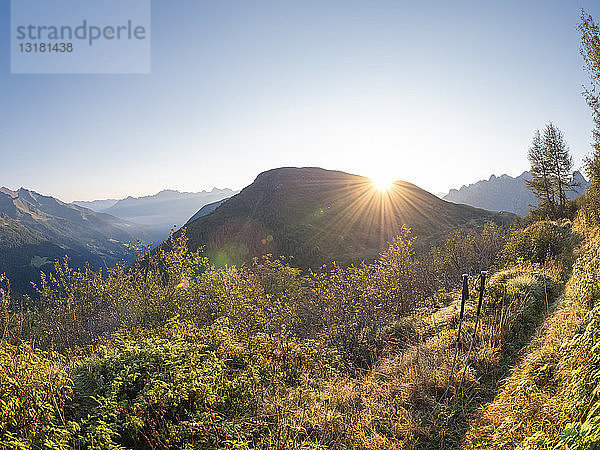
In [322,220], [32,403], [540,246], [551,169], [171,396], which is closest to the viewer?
[32,403]

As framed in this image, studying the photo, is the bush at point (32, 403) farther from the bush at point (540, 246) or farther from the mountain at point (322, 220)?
the mountain at point (322, 220)

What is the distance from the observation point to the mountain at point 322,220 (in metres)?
58.0

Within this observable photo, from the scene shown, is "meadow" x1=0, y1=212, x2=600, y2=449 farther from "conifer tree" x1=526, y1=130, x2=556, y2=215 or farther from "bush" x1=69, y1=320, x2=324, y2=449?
"conifer tree" x1=526, y1=130, x2=556, y2=215

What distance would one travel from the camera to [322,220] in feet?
226

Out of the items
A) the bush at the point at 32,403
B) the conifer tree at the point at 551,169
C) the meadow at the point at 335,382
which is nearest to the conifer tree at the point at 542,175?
the conifer tree at the point at 551,169

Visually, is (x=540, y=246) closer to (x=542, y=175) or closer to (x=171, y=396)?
(x=171, y=396)

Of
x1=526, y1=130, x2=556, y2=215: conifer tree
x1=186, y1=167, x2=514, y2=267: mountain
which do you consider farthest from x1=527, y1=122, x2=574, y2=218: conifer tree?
x1=186, y1=167, x2=514, y2=267: mountain

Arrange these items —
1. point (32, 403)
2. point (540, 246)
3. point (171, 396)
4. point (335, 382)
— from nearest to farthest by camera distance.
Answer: point (32, 403), point (171, 396), point (335, 382), point (540, 246)

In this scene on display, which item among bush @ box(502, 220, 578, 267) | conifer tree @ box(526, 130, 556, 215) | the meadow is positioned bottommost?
the meadow

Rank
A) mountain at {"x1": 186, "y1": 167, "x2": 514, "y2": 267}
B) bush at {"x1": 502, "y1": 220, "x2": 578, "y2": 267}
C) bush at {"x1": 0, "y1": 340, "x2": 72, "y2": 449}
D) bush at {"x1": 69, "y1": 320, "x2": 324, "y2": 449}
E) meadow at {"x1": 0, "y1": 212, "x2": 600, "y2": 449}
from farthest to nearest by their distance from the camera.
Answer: mountain at {"x1": 186, "y1": 167, "x2": 514, "y2": 267}, bush at {"x1": 502, "y1": 220, "x2": 578, "y2": 267}, bush at {"x1": 69, "y1": 320, "x2": 324, "y2": 449}, meadow at {"x1": 0, "y1": 212, "x2": 600, "y2": 449}, bush at {"x1": 0, "y1": 340, "x2": 72, "y2": 449}

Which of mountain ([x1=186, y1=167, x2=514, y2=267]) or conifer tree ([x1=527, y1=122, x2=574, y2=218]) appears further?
mountain ([x1=186, y1=167, x2=514, y2=267])

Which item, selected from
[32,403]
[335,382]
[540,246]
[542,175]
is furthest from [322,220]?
[32,403]

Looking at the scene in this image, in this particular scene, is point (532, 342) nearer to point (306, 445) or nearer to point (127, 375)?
point (306, 445)

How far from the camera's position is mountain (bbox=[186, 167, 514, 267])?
58.0 metres
